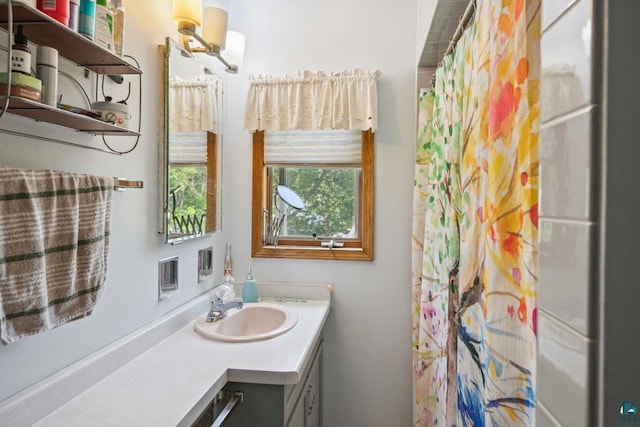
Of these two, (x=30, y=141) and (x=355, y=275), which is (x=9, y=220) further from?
(x=355, y=275)

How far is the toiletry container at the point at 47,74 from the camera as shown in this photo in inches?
32.4

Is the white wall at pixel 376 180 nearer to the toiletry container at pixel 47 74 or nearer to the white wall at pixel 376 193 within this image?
the white wall at pixel 376 193

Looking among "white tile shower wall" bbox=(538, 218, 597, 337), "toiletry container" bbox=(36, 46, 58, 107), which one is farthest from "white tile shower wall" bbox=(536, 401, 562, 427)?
"toiletry container" bbox=(36, 46, 58, 107)

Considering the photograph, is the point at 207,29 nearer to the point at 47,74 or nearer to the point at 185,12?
the point at 185,12

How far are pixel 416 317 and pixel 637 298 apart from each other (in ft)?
4.96

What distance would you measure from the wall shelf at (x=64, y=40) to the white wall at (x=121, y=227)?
57 mm

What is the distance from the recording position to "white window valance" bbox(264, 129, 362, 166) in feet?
6.81

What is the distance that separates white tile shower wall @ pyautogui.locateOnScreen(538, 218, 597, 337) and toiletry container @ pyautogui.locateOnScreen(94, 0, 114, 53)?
1081mm

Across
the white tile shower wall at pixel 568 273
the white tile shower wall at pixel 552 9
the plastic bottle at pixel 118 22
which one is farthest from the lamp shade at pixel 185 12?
the white tile shower wall at pixel 568 273

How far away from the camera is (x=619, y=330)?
389mm

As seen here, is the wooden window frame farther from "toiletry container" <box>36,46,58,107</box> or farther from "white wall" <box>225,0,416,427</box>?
"toiletry container" <box>36,46,58,107</box>

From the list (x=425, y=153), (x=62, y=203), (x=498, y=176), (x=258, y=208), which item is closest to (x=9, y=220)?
(x=62, y=203)

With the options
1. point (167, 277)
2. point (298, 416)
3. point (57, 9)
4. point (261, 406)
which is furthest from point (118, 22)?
point (298, 416)

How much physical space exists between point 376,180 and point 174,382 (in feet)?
4.56
